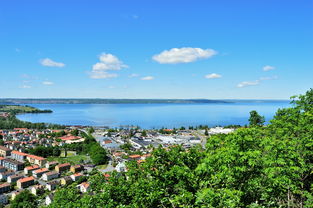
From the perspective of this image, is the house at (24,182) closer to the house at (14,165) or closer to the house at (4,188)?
the house at (4,188)

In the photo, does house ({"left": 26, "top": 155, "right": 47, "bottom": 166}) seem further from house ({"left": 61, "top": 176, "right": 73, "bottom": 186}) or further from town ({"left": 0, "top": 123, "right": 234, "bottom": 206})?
house ({"left": 61, "top": 176, "right": 73, "bottom": 186})

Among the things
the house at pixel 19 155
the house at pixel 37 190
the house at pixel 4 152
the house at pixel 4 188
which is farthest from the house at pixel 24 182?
the house at pixel 4 152

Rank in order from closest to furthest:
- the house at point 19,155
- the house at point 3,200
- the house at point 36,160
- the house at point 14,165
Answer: the house at point 3,200, the house at point 14,165, the house at point 36,160, the house at point 19,155

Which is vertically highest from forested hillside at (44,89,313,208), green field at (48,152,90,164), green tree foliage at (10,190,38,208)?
forested hillside at (44,89,313,208)

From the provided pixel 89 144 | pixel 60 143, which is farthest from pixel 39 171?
pixel 60 143

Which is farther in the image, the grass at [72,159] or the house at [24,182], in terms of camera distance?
the grass at [72,159]

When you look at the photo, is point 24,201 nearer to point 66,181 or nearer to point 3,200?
point 3,200

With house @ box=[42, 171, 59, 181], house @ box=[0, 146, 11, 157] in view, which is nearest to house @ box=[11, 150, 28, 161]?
house @ box=[0, 146, 11, 157]
